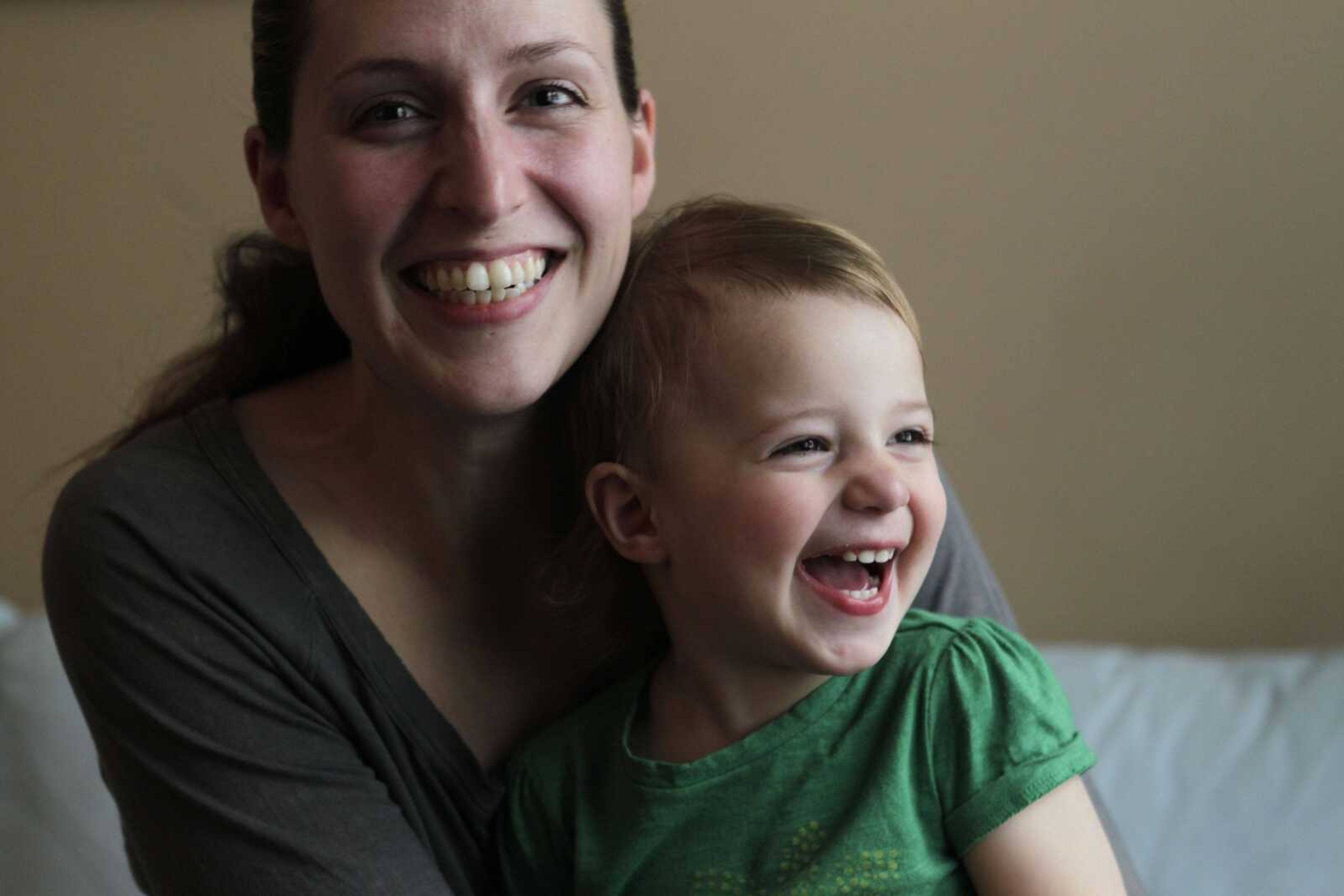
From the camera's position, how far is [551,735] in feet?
4.27

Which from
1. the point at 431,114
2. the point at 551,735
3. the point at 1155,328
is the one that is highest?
the point at 431,114

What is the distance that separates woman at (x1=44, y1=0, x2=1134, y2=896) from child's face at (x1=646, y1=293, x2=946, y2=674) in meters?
0.14

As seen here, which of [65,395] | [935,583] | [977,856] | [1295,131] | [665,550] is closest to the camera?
[977,856]

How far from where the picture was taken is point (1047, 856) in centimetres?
107

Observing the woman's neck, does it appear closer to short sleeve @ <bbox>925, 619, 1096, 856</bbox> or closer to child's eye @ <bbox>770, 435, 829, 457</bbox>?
child's eye @ <bbox>770, 435, 829, 457</bbox>

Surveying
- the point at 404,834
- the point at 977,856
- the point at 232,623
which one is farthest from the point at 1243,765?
the point at 232,623

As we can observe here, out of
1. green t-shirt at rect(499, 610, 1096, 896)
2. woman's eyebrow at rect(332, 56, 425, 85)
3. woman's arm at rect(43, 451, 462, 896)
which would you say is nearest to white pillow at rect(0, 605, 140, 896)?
woman's arm at rect(43, 451, 462, 896)

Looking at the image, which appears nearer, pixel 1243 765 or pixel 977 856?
pixel 977 856

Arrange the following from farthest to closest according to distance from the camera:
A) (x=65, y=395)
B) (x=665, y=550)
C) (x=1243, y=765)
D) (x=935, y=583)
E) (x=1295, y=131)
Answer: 1. (x=65, y=395)
2. (x=1295, y=131)
3. (x=1243, y=765)
4. (x=935, y=583)
5. (x=665, y=550)

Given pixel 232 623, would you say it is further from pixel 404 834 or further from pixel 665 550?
pixel 665 550

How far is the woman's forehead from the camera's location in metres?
1.08

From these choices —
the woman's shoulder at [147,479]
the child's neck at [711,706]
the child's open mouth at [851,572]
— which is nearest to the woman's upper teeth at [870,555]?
the child's open mouth at [851,572]

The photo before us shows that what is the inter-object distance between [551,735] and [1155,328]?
1.17 meters

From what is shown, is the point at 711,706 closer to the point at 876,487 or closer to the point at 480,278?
the point at 876,487
